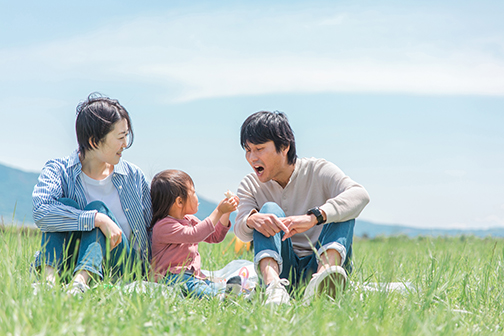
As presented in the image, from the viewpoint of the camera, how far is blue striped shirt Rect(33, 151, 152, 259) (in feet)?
10.5

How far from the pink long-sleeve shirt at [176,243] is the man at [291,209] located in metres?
0.28

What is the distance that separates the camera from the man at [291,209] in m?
3.11

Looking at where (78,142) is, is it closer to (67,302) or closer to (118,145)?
(118,145)

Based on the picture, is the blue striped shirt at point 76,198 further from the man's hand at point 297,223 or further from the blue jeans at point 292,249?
the man's hand at point 297,223

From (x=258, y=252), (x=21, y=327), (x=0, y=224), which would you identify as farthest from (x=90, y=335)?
(x=0, y=224)

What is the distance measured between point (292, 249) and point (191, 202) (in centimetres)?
86

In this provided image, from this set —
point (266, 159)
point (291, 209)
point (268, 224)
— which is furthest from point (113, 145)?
point (291, 209)

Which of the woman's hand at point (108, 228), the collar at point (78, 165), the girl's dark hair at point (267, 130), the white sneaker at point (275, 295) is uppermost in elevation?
the girl's dark hair at point (267, 130)

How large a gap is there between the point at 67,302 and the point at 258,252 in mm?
1282

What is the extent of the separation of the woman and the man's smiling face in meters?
0.89

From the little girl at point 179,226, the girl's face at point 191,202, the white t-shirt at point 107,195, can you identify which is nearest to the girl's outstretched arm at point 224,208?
the little girl at point 179,226

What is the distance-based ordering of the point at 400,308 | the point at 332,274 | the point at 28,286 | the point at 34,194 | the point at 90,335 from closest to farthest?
the point at 90,335
the point at 28,286
the point at 400,308
the point at 332,274
the point at 34,194

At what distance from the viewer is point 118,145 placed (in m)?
3.47

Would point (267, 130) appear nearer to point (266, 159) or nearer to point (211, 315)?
point (266, 159)
